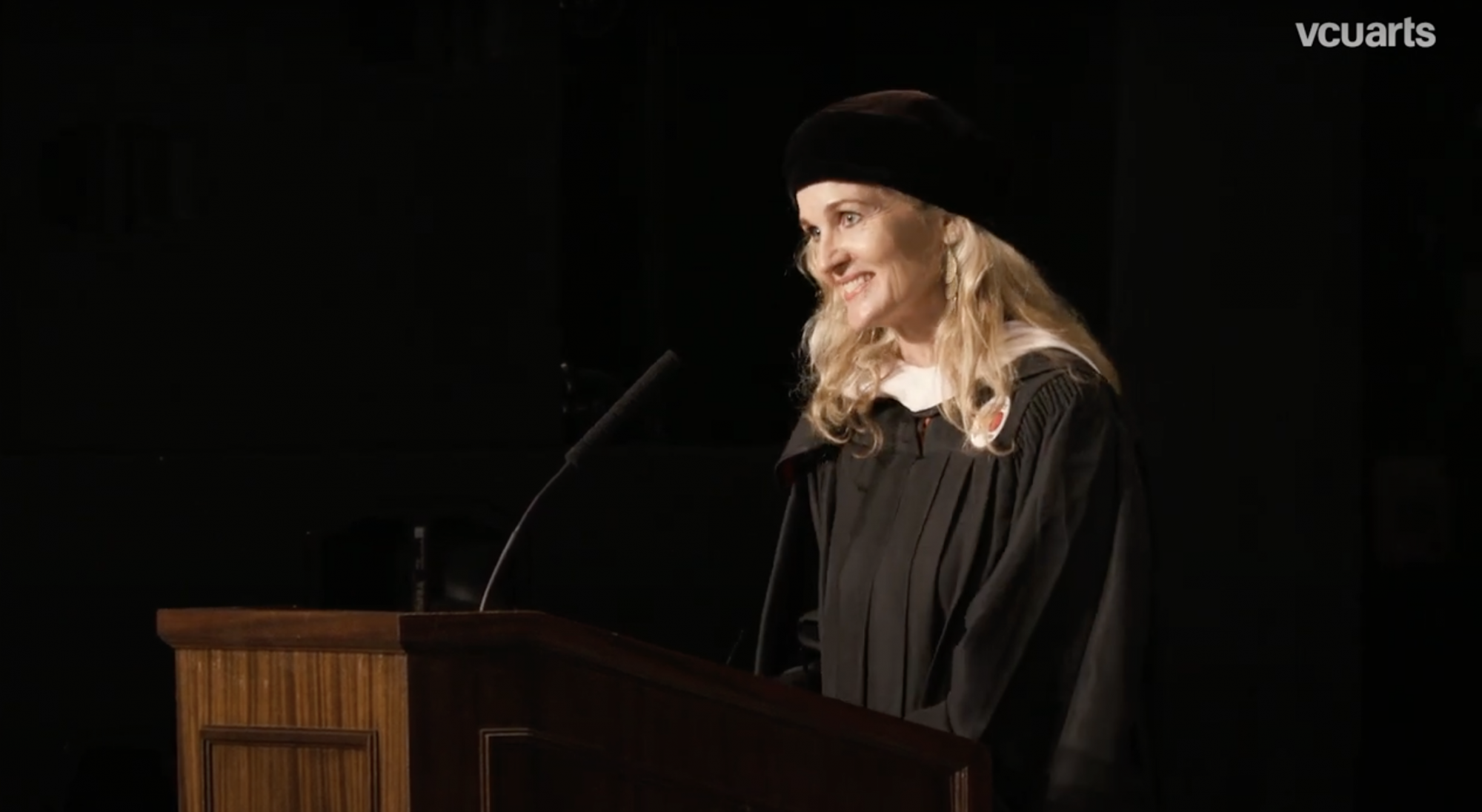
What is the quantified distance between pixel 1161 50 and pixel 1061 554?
1687mm

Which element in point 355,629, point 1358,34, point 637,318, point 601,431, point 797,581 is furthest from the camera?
point 637,318

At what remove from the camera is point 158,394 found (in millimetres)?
4293

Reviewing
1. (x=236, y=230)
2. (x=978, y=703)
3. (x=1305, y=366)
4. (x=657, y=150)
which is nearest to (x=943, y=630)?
(x=978, y=703)

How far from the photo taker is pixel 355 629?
1.81 meters

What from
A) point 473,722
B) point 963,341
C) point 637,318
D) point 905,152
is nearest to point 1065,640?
point 963,341

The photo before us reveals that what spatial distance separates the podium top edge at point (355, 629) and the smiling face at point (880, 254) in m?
1.24

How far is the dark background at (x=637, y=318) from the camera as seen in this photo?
394 centimetres

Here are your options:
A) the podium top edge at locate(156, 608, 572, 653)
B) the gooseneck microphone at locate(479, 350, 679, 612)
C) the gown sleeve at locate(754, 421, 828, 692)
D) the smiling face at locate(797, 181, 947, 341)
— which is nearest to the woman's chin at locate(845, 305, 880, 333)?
the smiling face at locate(797, 181, 947, 341)

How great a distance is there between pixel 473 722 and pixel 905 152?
4.85 feet

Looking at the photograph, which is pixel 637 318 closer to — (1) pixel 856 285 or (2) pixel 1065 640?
(1) pixel 856 285

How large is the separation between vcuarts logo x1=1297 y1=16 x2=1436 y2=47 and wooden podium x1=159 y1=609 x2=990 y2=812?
249 cm

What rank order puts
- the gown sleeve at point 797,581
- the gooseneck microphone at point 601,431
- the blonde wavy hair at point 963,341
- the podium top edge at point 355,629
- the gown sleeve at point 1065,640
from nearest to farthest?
the podium top edge at point 355,629 < the gooseneck microphone at point 601,431 < the gown sleeve at point 1065,640 < the blonde wavy hair at point 963,341 < the gown sleeve at point 797,581

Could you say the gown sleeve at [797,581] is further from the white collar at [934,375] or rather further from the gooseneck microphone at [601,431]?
the gooseneck microphone at [601,431]

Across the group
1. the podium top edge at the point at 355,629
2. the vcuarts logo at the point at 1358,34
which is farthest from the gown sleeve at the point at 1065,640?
the vcuarts logo at the point at 1358,34
